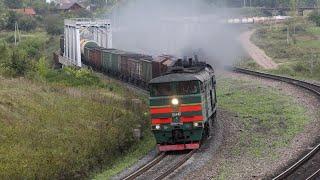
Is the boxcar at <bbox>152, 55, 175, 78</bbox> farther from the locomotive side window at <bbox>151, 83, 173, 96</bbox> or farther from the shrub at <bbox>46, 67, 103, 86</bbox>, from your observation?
the locomotive side window at <bbox>151, 83, 173, 96</bbox>

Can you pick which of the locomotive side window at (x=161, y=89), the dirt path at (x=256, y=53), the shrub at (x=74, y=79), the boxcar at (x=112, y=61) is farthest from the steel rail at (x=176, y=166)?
the dirt path at (x=256, y=53)

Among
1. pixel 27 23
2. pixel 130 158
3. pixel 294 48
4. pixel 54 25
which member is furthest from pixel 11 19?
pixel 130 158

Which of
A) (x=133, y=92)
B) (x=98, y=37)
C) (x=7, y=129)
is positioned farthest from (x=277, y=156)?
(x=98, y=37)

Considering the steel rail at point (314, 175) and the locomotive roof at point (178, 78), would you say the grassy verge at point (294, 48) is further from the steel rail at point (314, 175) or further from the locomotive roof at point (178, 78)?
the steel rail at point (314, 175)

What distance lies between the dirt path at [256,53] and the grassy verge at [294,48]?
80cm

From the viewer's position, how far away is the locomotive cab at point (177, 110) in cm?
1953

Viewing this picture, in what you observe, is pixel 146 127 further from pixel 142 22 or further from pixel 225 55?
pixel 142 22

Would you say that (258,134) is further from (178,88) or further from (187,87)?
(178,88)

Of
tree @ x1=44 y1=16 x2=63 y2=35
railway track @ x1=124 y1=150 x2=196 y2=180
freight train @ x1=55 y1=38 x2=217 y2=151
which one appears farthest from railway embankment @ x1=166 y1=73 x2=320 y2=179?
tree @ x1=44 y1=16 x2=63 y2=35

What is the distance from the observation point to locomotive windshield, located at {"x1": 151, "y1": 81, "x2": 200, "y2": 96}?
19.6m

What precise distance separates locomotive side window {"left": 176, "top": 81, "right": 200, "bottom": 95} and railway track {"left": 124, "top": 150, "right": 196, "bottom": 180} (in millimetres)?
2359

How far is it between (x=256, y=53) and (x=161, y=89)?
45.9m

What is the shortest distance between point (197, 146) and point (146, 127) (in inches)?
217

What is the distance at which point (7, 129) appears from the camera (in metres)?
20.0
